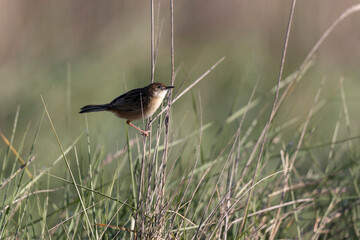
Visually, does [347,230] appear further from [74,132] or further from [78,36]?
[78,36]

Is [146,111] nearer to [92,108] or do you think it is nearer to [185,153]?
[92,108]

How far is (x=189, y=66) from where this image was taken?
24.1ft

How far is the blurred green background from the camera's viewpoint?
6.02m

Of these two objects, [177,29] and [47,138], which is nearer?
[47,138]

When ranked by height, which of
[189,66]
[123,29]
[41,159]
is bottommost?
[41,159]

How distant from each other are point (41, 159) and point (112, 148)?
0.69 metres

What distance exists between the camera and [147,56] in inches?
289

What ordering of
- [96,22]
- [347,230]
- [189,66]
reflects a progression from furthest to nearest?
[96,22] < [189,66] < [347,230]

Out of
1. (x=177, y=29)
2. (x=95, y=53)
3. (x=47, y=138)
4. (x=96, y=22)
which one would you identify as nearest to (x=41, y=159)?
→ (x=47, y=138)

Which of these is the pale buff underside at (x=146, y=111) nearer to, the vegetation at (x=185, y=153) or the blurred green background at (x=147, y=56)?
the vegetation at (x=185, y=153)

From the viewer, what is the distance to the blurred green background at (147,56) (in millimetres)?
6016

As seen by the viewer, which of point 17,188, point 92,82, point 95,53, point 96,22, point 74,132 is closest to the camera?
point 17,188

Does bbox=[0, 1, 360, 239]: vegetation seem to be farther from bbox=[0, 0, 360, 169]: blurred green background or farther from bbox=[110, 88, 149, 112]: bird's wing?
bbox=[110, 88, 149, 112]: bird's wing

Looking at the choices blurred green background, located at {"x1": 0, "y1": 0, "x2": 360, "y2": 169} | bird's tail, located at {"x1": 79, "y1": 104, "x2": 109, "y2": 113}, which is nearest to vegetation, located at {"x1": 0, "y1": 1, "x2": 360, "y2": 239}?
blurred green background, located at {"x1": 0, "y1": 0, "x2": 360, "y2": 169}
